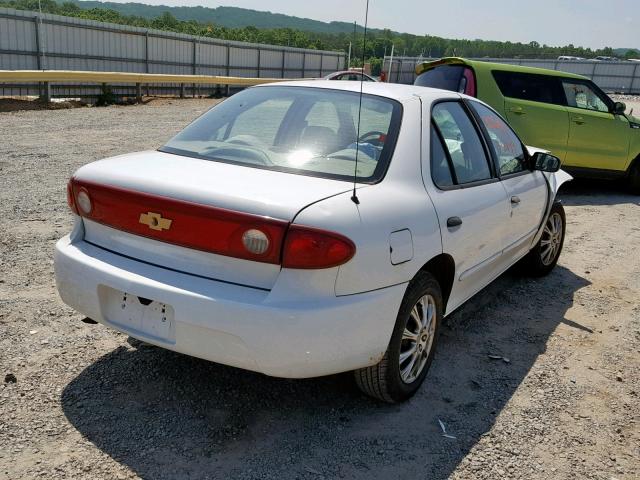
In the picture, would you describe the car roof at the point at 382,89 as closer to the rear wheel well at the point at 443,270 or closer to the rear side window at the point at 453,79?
the rear wheel well at the point at 443,270

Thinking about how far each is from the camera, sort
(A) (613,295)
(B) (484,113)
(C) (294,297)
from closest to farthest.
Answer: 1. (C) (294,297)
2. (B) (484,113)
3. (A) (613,295)

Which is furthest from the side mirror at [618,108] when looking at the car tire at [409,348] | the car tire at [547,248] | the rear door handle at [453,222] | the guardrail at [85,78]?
the guardrail at [85,78]

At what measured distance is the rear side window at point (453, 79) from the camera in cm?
872

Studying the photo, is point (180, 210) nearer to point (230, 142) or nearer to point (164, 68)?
point (230, 142)

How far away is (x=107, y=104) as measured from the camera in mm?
18781

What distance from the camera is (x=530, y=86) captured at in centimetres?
920

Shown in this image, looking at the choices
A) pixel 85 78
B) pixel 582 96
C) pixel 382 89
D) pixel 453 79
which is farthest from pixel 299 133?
pixel 85 78

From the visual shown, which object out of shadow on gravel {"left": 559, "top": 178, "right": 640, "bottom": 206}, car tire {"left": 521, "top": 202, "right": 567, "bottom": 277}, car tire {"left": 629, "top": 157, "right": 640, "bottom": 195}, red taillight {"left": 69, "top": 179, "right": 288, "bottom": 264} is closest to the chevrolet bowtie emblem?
red taillight {"left": 69, "top": 179, "right": 288, "bottom": 264}

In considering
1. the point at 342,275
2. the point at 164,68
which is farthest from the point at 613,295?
the point at 164,68

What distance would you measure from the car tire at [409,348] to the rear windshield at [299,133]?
0.64 meters

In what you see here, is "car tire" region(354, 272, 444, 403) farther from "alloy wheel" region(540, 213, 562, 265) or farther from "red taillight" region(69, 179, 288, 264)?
"alloy wheel" region(540, 213, 562, 265)

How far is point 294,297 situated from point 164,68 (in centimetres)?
2459

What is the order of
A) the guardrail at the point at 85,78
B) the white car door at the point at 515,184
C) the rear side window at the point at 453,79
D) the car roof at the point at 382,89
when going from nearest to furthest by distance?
the car roof at the point at 382,89 < the white car door at the point at 515,184 < the rear side window at the point at 453,79 < the guardrail at the point at 85,78

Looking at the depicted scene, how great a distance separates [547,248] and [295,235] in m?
3.66
